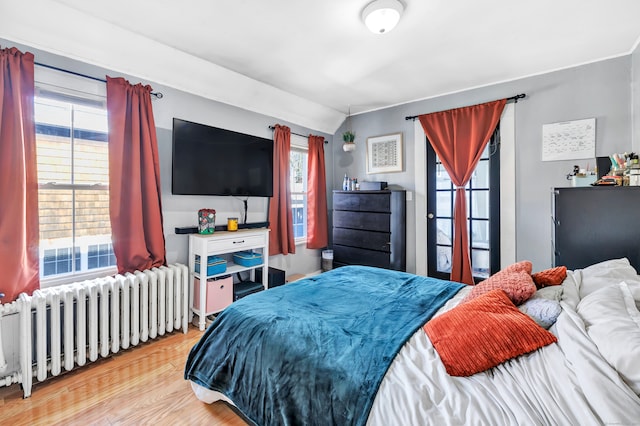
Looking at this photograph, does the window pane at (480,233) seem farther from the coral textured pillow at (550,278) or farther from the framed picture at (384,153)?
the coral textured pillow at (550,278)

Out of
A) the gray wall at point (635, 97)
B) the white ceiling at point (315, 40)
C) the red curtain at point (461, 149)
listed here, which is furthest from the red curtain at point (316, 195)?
the gray wall at point (635, 97)

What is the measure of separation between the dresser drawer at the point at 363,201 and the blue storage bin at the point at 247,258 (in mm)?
1366

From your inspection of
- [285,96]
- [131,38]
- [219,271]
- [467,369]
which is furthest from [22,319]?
[285,96]

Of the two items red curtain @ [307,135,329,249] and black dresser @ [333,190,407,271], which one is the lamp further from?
red curtain @ [307,135,329,249]

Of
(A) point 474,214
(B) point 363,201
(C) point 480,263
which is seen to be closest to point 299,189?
(B) point 363,201

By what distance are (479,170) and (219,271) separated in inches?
120

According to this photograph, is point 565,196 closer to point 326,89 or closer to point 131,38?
point 326,89

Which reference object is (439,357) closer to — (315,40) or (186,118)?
(315,40)

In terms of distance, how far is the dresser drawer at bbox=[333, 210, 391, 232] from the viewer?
11.8 ft

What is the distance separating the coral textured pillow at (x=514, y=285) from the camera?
53.7 inches

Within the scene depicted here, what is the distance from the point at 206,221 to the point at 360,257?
6.37ft

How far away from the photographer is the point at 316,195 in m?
4.13

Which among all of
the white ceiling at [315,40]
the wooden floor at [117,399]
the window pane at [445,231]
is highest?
the white ceiling at [315,40]

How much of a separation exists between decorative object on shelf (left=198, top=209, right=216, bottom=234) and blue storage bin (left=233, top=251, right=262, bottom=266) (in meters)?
0.43
